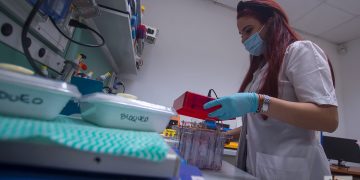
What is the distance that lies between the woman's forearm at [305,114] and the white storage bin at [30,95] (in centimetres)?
67

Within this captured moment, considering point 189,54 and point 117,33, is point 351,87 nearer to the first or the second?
point 189,54

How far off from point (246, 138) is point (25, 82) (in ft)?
2.90

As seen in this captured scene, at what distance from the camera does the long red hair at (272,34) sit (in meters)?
0.85

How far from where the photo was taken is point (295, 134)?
79cm

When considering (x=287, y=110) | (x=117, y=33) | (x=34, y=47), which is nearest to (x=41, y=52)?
(x=34, y=47)

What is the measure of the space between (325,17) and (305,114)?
8.41 feet

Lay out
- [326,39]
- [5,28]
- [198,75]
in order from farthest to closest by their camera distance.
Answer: [326,39] → [198,75] → [5,28]

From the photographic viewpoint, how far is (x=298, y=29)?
2.91 meters

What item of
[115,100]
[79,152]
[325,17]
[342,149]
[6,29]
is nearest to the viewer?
[79,152]

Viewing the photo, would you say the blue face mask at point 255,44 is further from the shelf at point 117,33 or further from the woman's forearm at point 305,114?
the shelf at point 117,33

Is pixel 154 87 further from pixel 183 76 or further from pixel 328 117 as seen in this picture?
pixel 328 117

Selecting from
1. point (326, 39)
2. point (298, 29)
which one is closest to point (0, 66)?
point (298, 29)

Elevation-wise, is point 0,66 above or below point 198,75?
below

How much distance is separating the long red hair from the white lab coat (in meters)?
0.03
